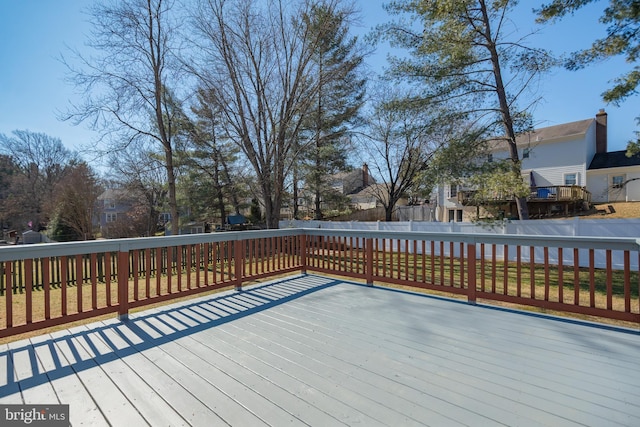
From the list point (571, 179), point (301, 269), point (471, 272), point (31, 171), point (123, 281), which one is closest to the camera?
point (123, 281)

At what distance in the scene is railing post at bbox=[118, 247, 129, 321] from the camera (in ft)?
9.80

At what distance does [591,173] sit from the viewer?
15672 millimetres

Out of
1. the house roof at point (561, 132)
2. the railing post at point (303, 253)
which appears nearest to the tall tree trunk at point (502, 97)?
the railing post at point (303, 253)

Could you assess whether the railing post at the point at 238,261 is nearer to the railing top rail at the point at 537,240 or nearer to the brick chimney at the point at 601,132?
the railing top rail at the point at 537,240

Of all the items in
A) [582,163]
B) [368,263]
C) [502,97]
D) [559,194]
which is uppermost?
[502,97]

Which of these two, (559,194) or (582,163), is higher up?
(582,163)

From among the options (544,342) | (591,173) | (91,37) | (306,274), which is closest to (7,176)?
(91,37)

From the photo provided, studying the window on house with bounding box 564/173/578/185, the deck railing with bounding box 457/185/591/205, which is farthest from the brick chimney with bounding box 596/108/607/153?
the deck railing with bounding box 457/185/591/205

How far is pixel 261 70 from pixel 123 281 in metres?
7.54

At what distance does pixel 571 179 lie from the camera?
15820 mm

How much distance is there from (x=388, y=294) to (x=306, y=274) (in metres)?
1.68

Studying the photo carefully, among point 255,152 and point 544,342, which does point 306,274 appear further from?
point 255,152

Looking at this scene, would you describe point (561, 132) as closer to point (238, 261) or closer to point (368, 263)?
point (368, 263)

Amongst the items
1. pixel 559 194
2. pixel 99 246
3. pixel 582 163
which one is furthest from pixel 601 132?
pixel 99 246
